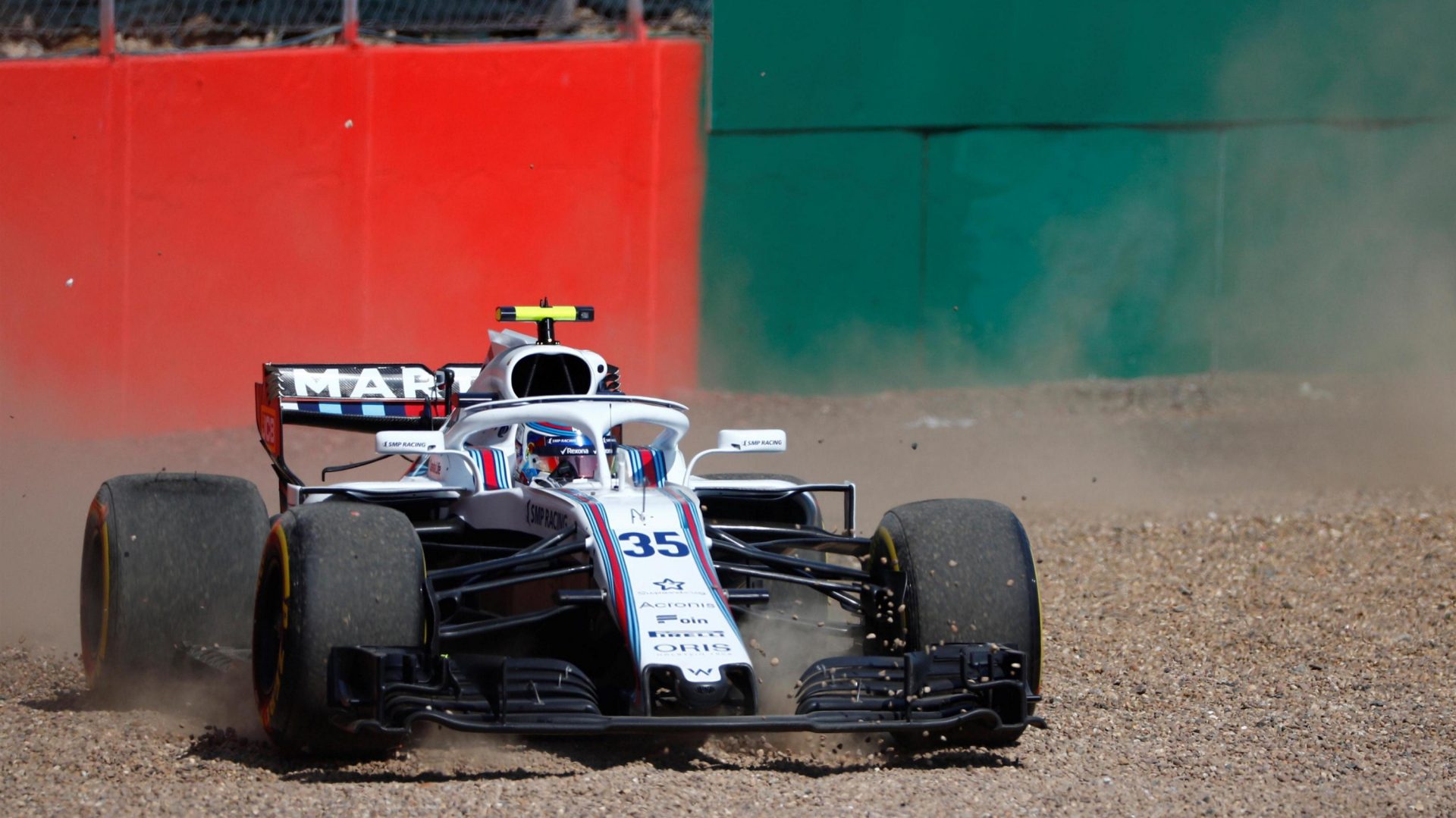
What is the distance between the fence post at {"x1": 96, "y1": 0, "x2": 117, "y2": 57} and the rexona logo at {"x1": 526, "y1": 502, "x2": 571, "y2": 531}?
8.58 m

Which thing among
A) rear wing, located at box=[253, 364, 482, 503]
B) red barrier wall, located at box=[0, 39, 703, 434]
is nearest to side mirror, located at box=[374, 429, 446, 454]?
rear wing, located at box=[253, 364, 482, 503]

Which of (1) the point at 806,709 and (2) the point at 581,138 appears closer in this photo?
(1) the point at 806,709

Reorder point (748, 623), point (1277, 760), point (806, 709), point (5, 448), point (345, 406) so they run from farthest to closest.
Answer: point (5, 448), point (345, 406), point (748, 623), point (1277, 760), point (806, 709)

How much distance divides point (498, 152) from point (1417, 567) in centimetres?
760

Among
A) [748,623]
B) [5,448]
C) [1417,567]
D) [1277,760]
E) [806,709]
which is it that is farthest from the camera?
[5,448]

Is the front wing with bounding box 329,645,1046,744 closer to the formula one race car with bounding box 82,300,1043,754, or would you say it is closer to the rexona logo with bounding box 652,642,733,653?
the formula one race car with bounding box 82,300,1043,754

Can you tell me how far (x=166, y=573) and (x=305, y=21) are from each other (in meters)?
8.12

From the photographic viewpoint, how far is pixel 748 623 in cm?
641

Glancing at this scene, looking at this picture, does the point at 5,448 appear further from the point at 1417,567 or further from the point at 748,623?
the point at 1417,567

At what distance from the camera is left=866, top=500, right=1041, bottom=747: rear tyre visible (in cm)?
582

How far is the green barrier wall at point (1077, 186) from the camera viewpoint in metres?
13.6

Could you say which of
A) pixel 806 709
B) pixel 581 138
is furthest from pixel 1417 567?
pixel 581 138

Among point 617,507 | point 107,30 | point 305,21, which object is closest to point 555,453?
point 617,507

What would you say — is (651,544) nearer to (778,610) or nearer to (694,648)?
(694,648)
